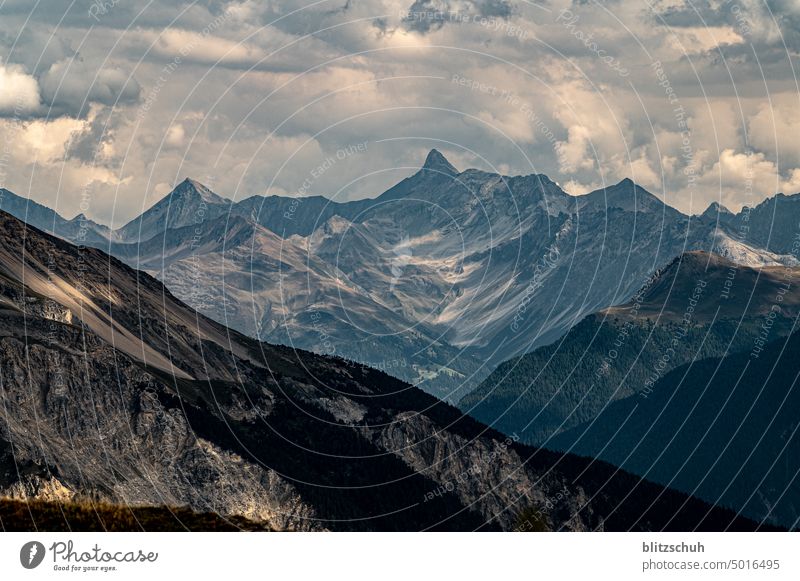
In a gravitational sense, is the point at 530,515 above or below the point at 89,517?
below

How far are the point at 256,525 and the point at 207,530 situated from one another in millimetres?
17925

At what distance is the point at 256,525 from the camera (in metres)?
119
